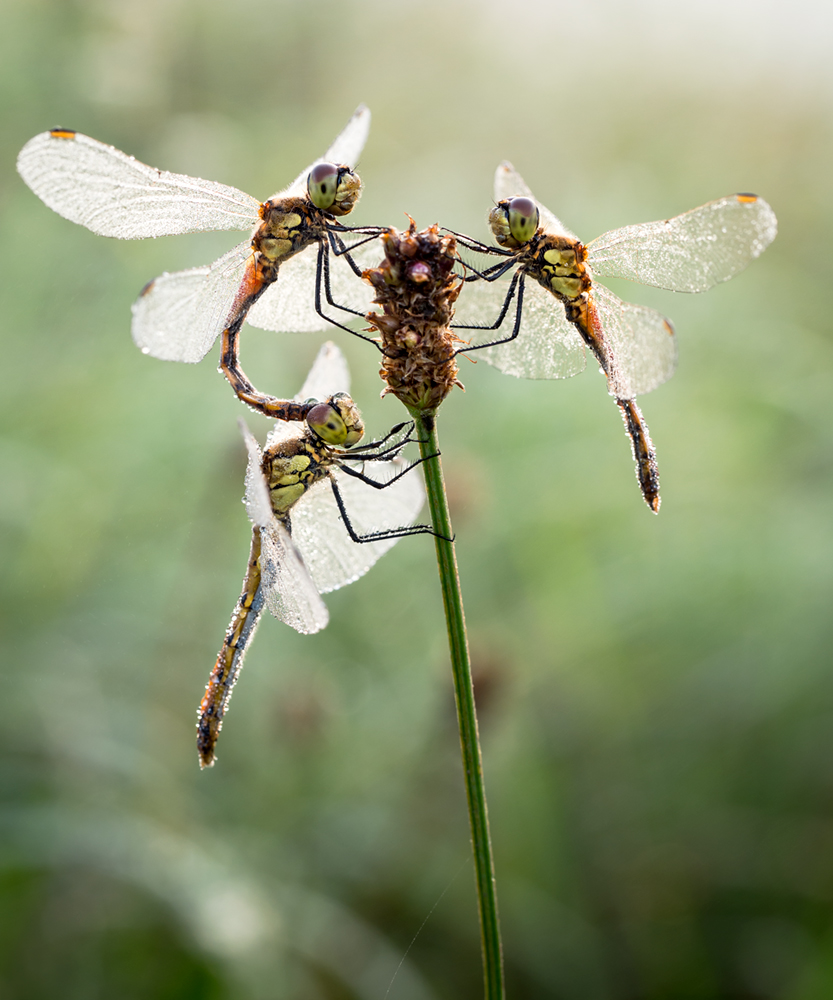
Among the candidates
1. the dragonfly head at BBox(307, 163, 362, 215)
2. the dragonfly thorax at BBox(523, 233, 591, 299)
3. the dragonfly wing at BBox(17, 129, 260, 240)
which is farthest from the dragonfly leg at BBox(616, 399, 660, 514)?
the dragonfly wing at BBox(17, 129, 260, 240)

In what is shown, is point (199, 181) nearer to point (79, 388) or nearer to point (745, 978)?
point (79, 388)

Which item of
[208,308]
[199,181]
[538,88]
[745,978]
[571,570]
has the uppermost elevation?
[538,88]

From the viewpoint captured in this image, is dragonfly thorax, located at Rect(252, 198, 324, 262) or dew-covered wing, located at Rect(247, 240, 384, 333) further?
dew-covered wing, located at Rect(247, 240, 384, 333)

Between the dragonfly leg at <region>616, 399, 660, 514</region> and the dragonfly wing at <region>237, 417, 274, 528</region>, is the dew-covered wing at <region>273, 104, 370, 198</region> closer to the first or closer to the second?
the dragonfly wing at <region>237, 417, 274, 528</region>

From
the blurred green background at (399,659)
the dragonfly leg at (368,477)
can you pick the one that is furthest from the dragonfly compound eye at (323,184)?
the blurred green background at (399,659)

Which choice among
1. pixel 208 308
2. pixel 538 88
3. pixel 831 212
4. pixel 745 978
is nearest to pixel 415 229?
pixel 208 308

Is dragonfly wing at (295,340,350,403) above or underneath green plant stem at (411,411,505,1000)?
above

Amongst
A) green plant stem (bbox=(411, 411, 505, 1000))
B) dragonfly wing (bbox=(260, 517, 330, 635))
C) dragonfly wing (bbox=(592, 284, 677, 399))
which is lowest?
green plant stem (bbox=(411, 411, 505, 1000))
